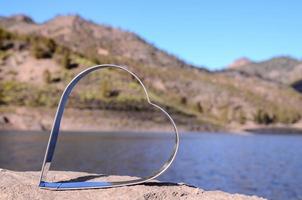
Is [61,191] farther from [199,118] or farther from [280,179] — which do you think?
[199,118]

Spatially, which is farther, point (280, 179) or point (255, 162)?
point (255, 162)

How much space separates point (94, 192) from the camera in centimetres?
1404

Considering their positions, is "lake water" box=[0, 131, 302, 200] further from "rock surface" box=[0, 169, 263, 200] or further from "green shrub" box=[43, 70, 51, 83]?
"green shrub" box=[43, 70, 51, 83]

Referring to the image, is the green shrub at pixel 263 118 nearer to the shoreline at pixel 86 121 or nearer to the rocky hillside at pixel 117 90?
the rocky hillside at pixel 117 90

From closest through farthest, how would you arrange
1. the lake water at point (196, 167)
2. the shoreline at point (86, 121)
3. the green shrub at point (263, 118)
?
the lake water at point (196, 167) < the shoreline at point (86, 121) < the green shrub at point (263, 118)

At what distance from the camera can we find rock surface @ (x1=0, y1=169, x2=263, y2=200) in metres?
13.1

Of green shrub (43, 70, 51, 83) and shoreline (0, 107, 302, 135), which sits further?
green shrub (43, 70, 51, 83)

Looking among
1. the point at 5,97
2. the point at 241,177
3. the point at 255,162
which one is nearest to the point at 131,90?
the point at 5,97

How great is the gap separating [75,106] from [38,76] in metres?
18.2

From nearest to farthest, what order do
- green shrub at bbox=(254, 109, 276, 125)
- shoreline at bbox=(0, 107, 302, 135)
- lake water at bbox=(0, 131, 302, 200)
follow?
lake water at bbox=(0, 131, 302, 200)
shoreline at bbox=(0, 107, 302, 135)
green shrub at bbox=(254, 109, 276, 125)

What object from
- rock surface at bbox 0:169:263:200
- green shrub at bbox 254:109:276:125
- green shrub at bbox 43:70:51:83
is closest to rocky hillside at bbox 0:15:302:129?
green shrub at bbox 254:109:276:125

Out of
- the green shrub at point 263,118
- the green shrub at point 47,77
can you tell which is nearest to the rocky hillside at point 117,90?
the green shrub at point 263,118

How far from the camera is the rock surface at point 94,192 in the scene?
1313 cm

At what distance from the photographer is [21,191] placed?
13.2 meters
